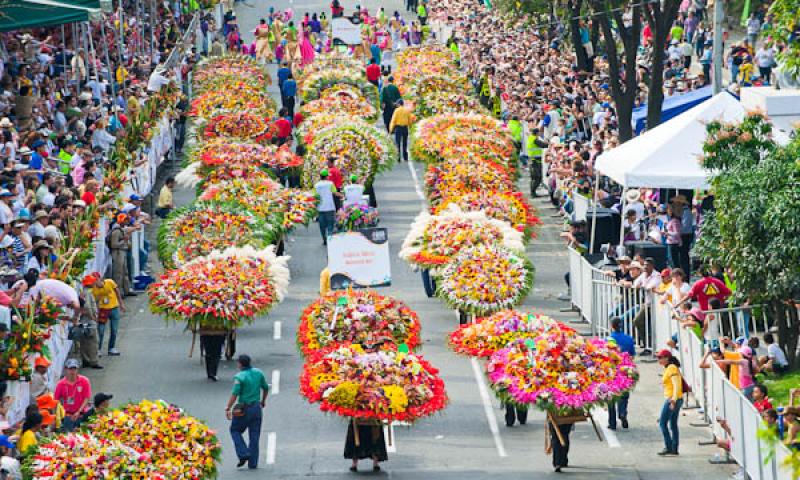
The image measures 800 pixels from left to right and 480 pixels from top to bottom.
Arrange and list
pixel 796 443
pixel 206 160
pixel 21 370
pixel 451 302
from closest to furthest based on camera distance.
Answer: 1. pixel 796 443
2. pixel 21 370
3. pixel 451 302
4. pixel 206 160

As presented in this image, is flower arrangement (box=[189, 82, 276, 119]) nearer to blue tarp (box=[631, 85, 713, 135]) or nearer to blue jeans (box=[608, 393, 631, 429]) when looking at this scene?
blue tarp (box=[631, 85, 713, 135])

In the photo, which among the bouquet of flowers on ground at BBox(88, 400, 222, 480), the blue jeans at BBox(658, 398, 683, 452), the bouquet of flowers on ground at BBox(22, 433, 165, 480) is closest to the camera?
the bouquet of flowers on ground at BBox(22, 433, 165, 480)

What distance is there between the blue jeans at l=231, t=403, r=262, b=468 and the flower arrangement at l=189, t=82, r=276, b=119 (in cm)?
2000

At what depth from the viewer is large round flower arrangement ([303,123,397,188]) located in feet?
115

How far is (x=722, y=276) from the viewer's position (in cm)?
2631

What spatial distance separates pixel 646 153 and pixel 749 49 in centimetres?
2047

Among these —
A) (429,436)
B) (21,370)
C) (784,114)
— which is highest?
(784,114)

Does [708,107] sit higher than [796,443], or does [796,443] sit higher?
[708,107]

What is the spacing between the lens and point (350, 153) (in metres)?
35.4

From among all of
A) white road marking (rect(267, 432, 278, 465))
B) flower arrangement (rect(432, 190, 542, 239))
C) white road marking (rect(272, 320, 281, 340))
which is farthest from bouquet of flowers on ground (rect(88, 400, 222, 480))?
flower arrangement (rect(432, 190, 542, 239))

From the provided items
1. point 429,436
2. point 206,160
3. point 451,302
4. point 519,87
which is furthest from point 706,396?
point 519,87

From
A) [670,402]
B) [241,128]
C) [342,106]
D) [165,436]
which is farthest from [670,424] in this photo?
[342,106]

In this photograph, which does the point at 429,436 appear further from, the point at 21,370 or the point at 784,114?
the point at 784,114

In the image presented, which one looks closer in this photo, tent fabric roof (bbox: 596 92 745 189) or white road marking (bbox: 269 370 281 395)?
white road marking (bbox: 269 370 281 395)
